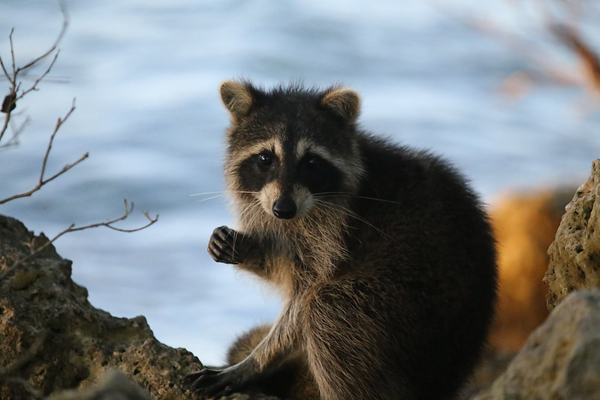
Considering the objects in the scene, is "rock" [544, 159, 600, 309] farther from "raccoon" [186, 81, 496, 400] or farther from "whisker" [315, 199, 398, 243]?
"whisker" [315, 199, 398, 243]

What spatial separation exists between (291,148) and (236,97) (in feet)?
2.22

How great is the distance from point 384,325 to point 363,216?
78cm

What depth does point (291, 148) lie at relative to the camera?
194 inches

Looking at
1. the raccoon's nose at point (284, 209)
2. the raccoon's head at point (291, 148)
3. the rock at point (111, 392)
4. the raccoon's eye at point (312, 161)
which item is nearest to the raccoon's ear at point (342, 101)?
the raccoon's head at point (291, 148)

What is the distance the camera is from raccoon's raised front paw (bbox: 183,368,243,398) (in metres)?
4.25

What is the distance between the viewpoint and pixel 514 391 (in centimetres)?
250

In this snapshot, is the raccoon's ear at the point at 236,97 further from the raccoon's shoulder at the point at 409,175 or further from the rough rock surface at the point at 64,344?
the rough rock surface at the point at 64,344

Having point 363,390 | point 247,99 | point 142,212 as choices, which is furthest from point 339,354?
point 247,99

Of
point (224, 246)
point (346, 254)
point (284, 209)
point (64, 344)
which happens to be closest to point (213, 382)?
Result: point (64, 344)

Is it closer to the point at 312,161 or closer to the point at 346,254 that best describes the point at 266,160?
the point at 312,161

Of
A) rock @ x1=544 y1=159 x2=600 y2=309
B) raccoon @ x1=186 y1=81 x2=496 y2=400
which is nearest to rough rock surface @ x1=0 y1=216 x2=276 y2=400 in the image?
raccoon @ x1=186 y1=81 x2=496 y2=400

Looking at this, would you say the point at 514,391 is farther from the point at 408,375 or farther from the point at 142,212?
the point at 142,212

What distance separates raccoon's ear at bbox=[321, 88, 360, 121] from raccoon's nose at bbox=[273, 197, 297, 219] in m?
0.83

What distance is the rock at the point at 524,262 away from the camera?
9.97 meters
